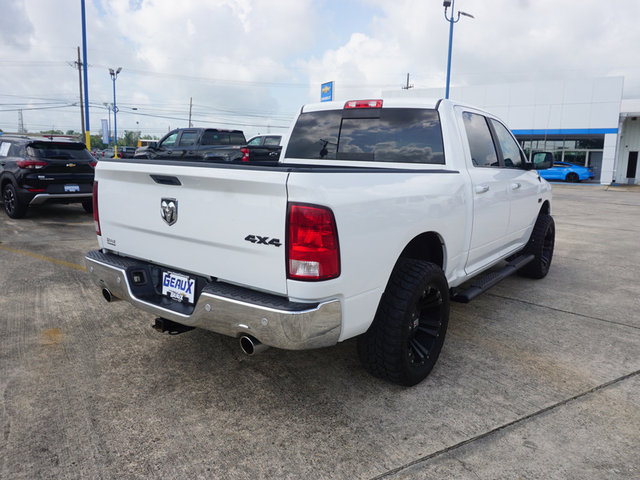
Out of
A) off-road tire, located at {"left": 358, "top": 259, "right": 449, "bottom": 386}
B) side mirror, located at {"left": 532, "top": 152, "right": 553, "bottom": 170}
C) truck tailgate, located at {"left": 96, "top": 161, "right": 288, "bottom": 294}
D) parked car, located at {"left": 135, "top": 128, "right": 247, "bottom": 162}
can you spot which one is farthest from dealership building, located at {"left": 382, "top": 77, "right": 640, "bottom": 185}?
truck tailgate, located at {"left": 96, "top": 161, "right": 288, "bottom": 294}

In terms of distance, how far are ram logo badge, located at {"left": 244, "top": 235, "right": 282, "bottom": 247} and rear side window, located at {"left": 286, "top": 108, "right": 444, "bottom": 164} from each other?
1.77 meters

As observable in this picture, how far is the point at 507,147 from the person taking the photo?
4.88m

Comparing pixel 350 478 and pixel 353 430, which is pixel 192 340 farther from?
pixel 350 478

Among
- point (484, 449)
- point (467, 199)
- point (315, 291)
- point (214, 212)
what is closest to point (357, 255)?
point (315, 291)

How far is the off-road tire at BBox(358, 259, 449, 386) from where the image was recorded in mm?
2814

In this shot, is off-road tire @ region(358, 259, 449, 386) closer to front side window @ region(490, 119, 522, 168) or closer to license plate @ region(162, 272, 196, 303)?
license plate @ region(162, 272, 196, 303)

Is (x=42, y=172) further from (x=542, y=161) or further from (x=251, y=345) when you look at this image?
(x=542, y=161)

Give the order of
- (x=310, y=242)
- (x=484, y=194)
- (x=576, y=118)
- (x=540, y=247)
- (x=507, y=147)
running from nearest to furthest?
(x=310, y=242) → (x=484, y=194) → (x=507, y=147) → (x=540, y=247) → (x=576, y=118)

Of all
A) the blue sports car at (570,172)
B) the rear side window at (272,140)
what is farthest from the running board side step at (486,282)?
the blue sports car at (570,172)

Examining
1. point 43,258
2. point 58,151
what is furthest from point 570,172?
point 43,258

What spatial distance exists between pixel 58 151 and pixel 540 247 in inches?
350

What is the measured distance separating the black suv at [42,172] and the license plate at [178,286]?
303 inches

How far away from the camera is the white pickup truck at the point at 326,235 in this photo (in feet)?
7.59

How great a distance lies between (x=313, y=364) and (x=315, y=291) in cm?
126
